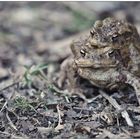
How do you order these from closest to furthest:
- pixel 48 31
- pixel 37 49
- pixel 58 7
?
pixel 37 49 → pixel 48 31 → pixel 58 7

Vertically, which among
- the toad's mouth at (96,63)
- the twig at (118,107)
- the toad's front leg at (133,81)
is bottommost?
the twig at (118,107)

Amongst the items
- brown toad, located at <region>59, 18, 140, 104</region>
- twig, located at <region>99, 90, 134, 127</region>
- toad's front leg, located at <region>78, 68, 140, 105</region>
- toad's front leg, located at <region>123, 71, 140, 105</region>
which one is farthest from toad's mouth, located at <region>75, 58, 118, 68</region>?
twig, located at <region>99, 90, 134, 127</region>

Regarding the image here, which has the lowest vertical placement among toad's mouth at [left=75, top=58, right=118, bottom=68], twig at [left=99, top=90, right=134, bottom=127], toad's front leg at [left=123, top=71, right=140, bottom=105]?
twig at [left=99, top=90, right=134, bottom=127]

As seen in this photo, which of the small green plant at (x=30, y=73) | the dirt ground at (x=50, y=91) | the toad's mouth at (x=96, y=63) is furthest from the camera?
the small green plant at (x=30, y=73)

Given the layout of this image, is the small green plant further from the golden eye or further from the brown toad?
the golden eye

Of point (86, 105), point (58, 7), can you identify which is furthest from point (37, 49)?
point (86, 105)

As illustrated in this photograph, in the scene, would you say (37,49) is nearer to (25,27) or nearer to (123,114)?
(25,27)

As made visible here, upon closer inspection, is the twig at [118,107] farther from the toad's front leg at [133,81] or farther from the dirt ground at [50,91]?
the toad's front leg at [133,81]

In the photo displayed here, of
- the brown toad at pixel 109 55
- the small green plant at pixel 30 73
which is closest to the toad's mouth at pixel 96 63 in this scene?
the brown toad at pixel 109 55
